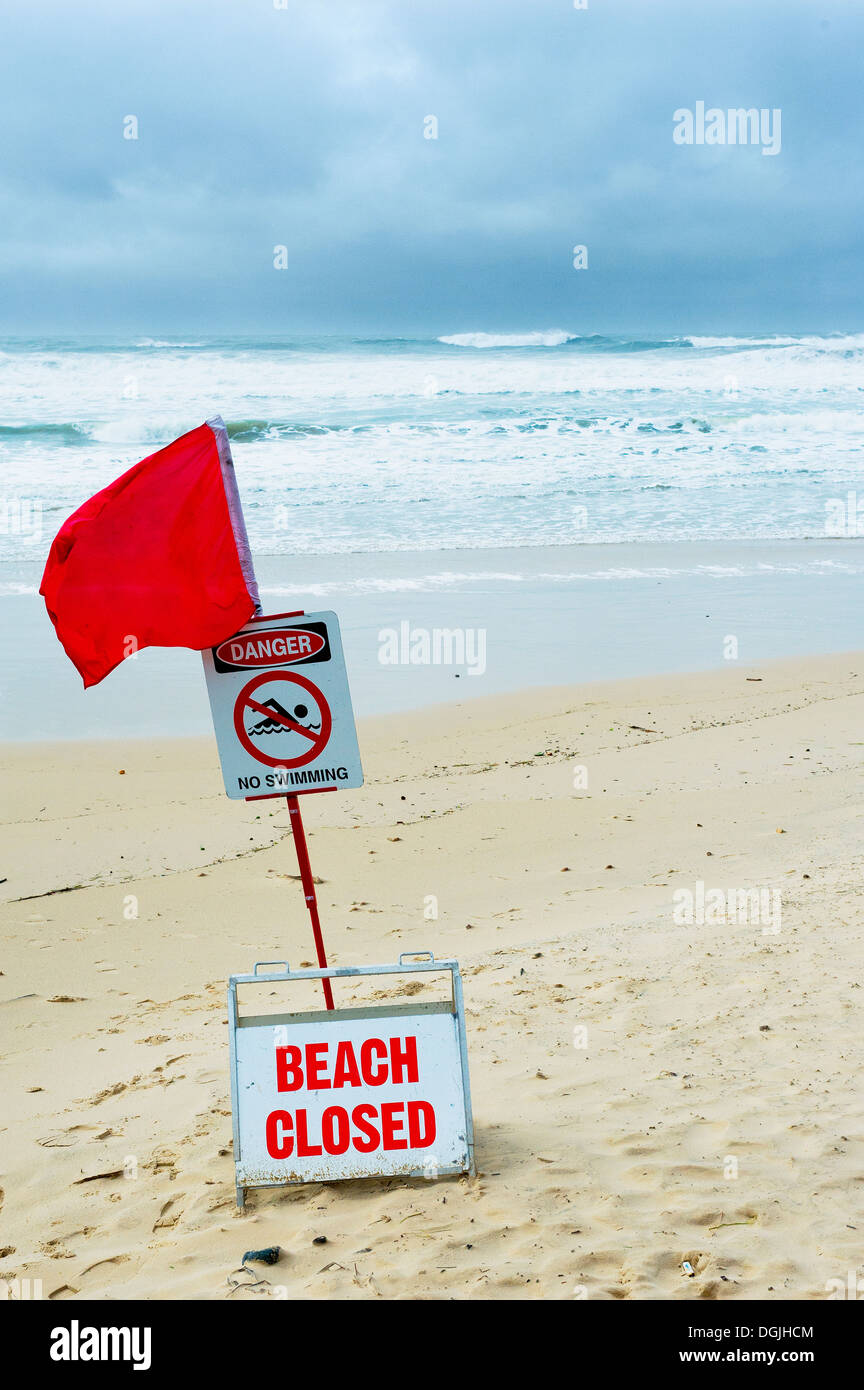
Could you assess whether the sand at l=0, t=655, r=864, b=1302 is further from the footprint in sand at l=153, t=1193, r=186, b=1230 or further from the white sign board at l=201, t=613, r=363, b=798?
the white sign board at l=201, t=613, r=363, b=798

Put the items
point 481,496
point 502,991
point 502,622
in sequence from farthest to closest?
point 481,496 < point 502,622 < point 502,991

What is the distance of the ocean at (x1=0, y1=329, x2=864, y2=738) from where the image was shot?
11.9 m

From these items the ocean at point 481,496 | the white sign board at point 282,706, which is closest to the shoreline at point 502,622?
the ocean at point 481,496

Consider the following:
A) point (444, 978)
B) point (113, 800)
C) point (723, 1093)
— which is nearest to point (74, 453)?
point (113, 800)

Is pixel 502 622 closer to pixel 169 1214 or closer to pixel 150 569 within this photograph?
pixel 150 569

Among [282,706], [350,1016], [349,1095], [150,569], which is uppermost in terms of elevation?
Answer: [150,569]

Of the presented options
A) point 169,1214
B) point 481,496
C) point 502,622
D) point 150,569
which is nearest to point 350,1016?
point 169,1214

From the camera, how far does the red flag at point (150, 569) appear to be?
3.78 meters

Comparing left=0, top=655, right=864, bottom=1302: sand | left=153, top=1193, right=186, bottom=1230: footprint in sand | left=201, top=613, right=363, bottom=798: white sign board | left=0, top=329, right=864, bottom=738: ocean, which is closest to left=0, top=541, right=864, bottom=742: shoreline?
left=0, top=329, right=864, bottom=738: ocean

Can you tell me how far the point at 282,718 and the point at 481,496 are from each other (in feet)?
60.1

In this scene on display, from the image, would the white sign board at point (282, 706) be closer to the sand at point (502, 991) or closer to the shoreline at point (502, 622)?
the sand at point (502, 991)

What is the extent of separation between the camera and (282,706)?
3.93 meters

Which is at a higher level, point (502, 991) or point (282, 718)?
point (282, 718)
